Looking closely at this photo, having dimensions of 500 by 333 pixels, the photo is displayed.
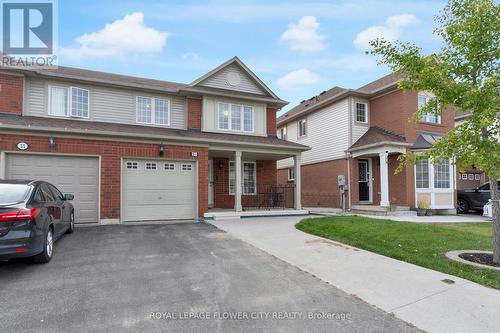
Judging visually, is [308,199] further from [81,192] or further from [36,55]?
[36,55]

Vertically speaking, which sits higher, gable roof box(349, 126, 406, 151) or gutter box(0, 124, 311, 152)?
gable roof box(349, 126, 406, 151)

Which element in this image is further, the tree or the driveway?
the tree

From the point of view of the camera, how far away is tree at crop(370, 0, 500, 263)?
518cm

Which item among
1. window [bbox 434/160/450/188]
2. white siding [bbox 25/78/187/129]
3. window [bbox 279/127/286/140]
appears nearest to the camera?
→ white siding [bbox 25/78/187/129]

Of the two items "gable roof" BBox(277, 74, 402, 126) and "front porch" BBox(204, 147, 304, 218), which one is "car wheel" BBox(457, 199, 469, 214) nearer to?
"gable roof" BBox(277, 74, 402, 126)

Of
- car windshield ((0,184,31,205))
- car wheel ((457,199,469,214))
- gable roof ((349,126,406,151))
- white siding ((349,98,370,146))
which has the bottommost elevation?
car wheel ((457,199,469,214))

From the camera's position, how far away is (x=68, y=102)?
1182cm

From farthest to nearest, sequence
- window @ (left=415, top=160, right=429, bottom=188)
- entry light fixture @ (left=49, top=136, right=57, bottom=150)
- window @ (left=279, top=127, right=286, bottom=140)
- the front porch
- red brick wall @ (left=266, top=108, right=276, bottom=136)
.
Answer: window @ (left=279, top=127, right=286, bottom=140) → red brick wall @ (left=266, top=108, right=276, bottom=136) → window @ (left=415, top=160, right=429, bottom=188) → the front porch → entry light fixture @ (left=49, top=136, right=57, bottom=150)

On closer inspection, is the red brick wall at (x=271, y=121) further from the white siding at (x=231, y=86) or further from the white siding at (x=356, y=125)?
the white siding at (x=356, y=125)

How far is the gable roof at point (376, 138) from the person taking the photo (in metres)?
13.8

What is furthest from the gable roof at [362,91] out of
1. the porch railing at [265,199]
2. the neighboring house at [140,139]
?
the porch railing at [265,199]

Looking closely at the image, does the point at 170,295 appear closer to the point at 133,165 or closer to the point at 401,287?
the point at 401,287

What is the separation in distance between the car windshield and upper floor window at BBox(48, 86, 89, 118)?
7.40 m

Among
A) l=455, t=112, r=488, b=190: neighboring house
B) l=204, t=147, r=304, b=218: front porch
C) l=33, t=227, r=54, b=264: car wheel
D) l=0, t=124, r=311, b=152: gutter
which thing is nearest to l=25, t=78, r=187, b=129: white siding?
l=0, t=124, r=311, b=152: gutter
